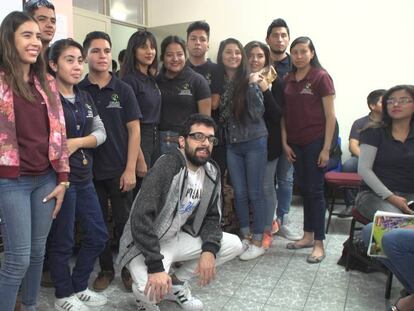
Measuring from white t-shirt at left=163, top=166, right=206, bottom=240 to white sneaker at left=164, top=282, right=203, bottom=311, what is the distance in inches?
12.2

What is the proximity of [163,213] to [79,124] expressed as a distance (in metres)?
0.61

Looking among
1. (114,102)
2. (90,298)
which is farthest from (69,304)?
(114,102)

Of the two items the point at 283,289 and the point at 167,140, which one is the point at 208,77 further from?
the point at 283,289

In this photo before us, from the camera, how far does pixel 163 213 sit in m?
1.93

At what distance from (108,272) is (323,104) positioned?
69.2 inches

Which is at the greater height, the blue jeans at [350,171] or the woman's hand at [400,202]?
the woman's hand at [400,202]

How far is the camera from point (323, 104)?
104 inches

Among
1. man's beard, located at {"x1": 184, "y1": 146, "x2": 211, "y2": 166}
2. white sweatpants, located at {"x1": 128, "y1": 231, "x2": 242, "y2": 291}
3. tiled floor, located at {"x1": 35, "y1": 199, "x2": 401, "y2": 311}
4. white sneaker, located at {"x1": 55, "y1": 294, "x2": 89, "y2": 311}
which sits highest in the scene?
man's beard, located at {"x1": 184, "y1": 146, "x2": 211, "y2": 166}

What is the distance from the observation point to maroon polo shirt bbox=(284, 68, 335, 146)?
8.63 ft

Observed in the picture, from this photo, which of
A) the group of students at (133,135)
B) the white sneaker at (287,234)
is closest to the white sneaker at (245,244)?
the group of students at (133,135)

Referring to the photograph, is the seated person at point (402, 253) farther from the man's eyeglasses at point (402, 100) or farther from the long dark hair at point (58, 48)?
the long dark hair at point (58, 48)

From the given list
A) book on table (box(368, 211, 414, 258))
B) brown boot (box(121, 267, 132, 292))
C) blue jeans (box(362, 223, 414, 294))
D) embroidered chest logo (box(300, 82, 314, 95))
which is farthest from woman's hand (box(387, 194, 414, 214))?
brown boot (box(121, 267, 132, 292))

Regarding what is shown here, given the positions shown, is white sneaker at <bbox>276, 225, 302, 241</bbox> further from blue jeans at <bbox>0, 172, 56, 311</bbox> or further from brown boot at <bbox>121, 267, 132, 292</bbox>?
blue jeans at <bbox>0, 172, 56, 311</bbox>

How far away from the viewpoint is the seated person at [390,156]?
2299mm
